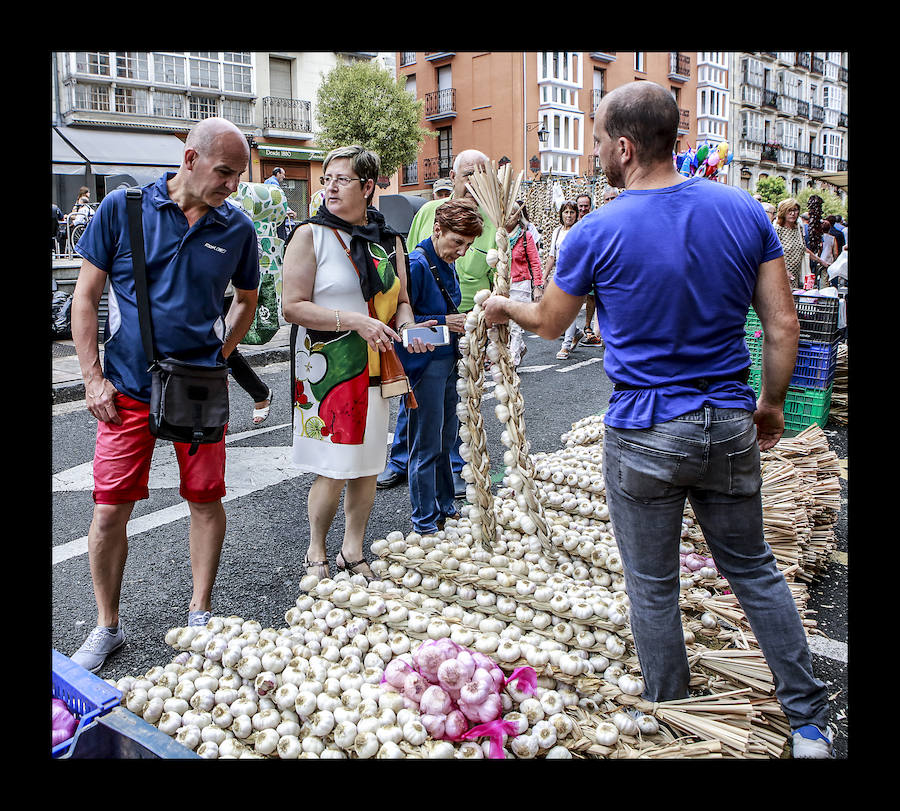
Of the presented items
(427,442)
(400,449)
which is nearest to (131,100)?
(400,449)

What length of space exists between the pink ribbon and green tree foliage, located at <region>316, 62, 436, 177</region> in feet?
111

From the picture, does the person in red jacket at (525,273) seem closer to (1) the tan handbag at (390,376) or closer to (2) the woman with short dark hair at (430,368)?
(2) the woman with short dark hair at (430,368)

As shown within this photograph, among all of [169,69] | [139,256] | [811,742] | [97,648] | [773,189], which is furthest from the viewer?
[773,189]

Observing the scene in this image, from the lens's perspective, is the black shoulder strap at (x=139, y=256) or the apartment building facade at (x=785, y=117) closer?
the black shoulder strap at (x=139, y=256)

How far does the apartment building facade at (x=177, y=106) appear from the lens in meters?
28.4

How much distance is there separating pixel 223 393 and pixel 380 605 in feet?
3.24

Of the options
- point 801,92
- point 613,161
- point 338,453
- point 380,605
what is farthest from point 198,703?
point 801,92

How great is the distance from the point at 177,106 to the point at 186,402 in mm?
34732

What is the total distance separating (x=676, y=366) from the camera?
2.11m

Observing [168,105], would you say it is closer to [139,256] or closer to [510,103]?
[510,103]

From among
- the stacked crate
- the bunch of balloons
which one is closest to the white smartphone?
the stacked crate

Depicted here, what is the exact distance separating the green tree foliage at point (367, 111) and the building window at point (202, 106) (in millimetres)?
4623

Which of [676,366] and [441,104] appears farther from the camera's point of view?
[441,104]

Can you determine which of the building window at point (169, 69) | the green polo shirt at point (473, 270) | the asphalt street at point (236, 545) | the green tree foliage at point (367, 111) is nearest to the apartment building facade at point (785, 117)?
the green tree foliage at point (367, 111)
